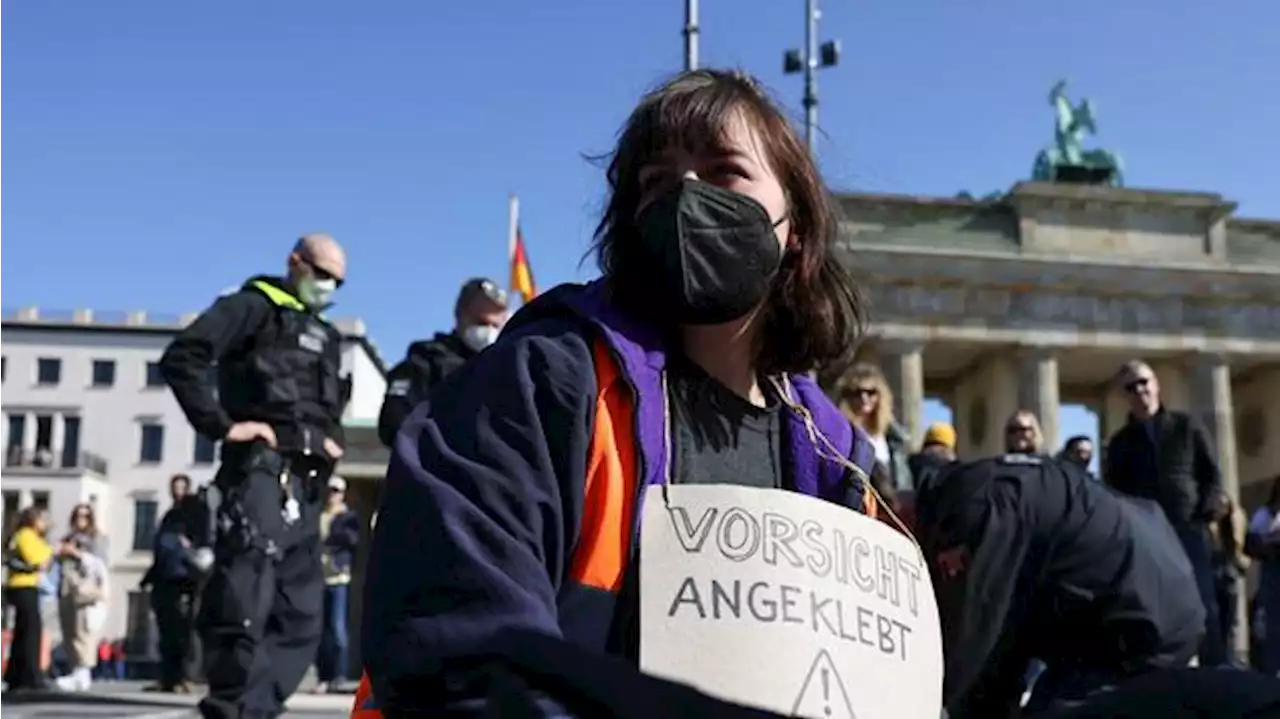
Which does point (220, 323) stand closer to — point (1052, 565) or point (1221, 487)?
point (1052, 565)

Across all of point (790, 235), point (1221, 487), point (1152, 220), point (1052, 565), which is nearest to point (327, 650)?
point (1221, 487)

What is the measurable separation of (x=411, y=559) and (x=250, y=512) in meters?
4.04

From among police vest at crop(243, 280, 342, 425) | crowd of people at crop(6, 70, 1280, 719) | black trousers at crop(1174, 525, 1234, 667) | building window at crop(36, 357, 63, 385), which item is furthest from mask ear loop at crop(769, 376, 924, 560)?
building window at crop(36, 357, 63, 385)

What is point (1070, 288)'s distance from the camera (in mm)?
44375

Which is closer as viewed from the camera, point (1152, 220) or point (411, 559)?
point (411, 559)

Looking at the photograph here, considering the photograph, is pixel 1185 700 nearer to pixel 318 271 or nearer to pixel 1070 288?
pixel 318 271

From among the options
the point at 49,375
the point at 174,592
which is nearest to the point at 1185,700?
the point at 174,592

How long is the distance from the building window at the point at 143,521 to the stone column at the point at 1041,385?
48.6 meters

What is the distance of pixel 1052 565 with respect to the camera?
415 cm

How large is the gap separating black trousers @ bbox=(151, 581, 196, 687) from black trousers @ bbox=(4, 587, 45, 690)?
90cm

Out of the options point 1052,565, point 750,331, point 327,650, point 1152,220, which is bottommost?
point 327,650

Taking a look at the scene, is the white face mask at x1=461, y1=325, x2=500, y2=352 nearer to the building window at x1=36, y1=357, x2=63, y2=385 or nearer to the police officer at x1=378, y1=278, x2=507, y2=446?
the police officer at x1=378, y1=278, x2=507, y2=446

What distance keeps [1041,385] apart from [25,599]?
121ft

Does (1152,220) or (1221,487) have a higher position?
(1152,220)
